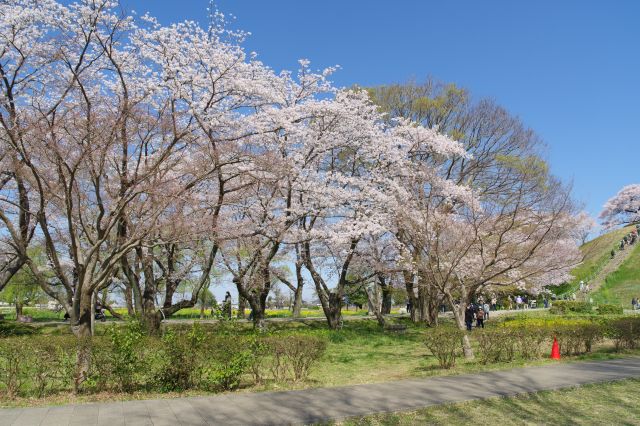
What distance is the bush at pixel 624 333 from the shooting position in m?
12.9

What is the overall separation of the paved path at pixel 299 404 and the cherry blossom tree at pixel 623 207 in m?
64.6

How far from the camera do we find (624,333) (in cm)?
1298

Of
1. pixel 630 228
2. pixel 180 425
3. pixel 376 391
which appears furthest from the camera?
pixel 630 228

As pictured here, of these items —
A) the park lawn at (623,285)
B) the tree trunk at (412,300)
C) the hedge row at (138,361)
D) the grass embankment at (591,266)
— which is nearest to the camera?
the hedge row at (138,361)

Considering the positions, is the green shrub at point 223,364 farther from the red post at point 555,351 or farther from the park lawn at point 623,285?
the park lawn at point 623,285

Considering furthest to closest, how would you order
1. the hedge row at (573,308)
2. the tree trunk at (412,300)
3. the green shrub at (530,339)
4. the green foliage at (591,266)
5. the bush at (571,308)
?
the green foliage at (591,266) → the bush at (571,308) → the hedge row at (573,308) → the tree trunk at (412,300) → the green shrub at (530,339)

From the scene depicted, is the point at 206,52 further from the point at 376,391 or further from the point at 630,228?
the point at 630,228

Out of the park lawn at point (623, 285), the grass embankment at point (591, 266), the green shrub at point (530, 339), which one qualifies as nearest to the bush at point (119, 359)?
the green shrub at point (530, 339)

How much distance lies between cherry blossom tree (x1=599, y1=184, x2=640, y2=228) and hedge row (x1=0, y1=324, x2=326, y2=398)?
2692 inches

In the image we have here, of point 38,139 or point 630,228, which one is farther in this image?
point 630,228

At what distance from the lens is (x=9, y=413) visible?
20.5ft

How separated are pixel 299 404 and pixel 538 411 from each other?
123 inches

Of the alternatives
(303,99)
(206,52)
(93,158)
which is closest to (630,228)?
(303,99)

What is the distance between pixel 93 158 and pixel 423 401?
23.0 ft
